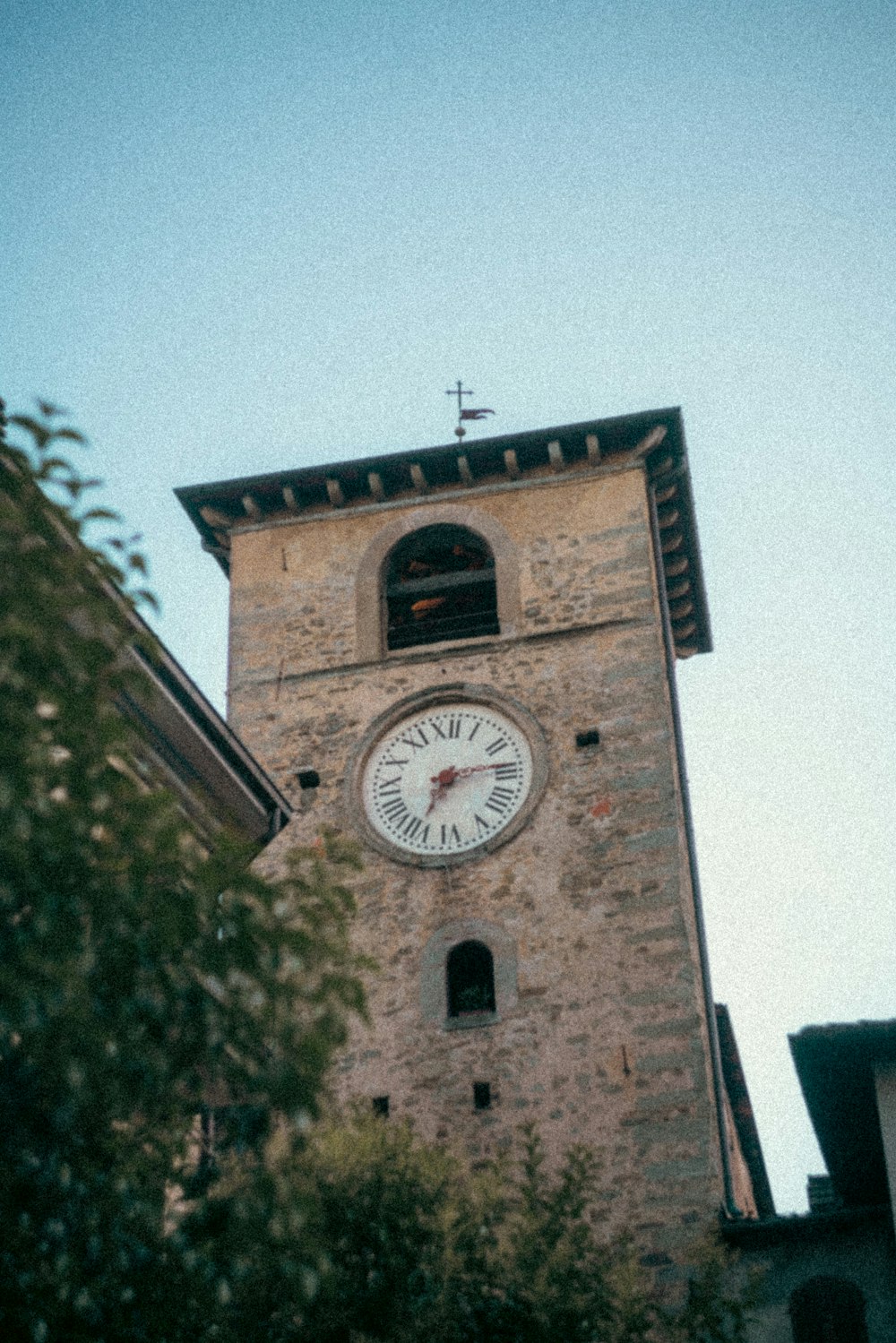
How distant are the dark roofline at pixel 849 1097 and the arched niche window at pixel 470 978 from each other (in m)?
3.50

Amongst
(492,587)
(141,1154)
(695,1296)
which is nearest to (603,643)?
(492,587)

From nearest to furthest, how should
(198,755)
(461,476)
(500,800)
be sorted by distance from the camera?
(198,755) → (500,800) → (461,476)

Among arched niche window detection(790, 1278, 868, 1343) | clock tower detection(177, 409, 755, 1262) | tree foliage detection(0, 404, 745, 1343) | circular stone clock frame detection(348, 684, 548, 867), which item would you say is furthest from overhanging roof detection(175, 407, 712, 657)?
tree foliage detection(0, 404, 745, 1343)

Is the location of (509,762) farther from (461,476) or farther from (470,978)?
(461,476)

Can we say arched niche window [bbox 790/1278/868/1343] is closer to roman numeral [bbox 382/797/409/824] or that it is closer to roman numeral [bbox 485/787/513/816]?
roman numeral [bbox 485/787/513/816]

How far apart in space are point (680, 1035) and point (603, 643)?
4.33m

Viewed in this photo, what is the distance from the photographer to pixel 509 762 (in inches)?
698

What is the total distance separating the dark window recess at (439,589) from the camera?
19.2 metres

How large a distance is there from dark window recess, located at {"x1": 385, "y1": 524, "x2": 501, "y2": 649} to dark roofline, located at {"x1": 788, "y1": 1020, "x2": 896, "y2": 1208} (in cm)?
683

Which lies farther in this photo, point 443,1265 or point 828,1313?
point 828,1313

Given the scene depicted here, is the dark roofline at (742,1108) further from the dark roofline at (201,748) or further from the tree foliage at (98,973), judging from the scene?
the tree foliage at (98,973)

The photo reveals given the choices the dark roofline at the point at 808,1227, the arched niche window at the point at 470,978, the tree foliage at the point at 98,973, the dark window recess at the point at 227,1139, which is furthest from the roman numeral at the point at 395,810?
the tree foliage at the point at 98,973

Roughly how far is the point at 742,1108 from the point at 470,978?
516cm

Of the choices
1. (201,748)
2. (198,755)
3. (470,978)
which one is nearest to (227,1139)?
(201,748)
